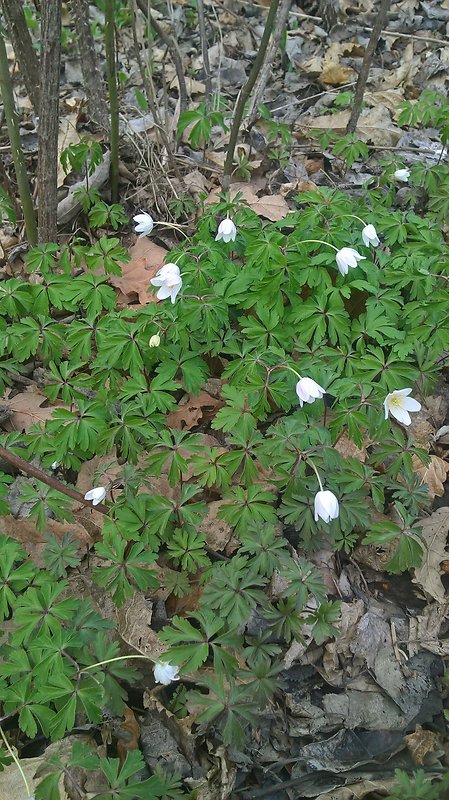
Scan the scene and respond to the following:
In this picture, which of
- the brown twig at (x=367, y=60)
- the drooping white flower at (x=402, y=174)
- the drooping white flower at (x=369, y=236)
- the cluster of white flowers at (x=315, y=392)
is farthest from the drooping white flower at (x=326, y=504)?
the brown twig at (x=367, y=60)

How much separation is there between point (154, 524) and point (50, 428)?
1.95ft

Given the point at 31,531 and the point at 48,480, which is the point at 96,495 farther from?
the point at 31,531

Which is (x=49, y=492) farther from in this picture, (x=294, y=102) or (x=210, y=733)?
(x=294, y=102)

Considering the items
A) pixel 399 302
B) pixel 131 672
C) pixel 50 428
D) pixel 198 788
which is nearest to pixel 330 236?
pixel 399 302

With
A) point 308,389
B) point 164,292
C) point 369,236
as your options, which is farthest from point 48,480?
point 369,236

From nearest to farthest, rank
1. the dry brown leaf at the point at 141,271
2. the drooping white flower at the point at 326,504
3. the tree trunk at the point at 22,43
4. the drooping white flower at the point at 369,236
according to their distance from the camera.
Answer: the drooping white flower at the point at 326,504
the drooping white flower at the point at 369,236
the tree trunk at the point at 22,43
the dry brown leaf at the point at 141,271

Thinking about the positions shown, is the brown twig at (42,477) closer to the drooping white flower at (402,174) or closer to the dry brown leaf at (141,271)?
the dry brown leaf at (141,271)

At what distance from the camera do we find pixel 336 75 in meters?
4.77

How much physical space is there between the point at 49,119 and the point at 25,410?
4.84 feet

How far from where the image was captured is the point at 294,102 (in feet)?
14.8

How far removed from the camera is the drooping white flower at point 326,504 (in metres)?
1.95

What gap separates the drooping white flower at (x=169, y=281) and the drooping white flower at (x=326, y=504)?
1056mm

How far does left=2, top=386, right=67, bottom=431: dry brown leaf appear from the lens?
2.71 metres

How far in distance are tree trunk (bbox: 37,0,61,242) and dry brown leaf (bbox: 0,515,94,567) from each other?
5.45 feet
